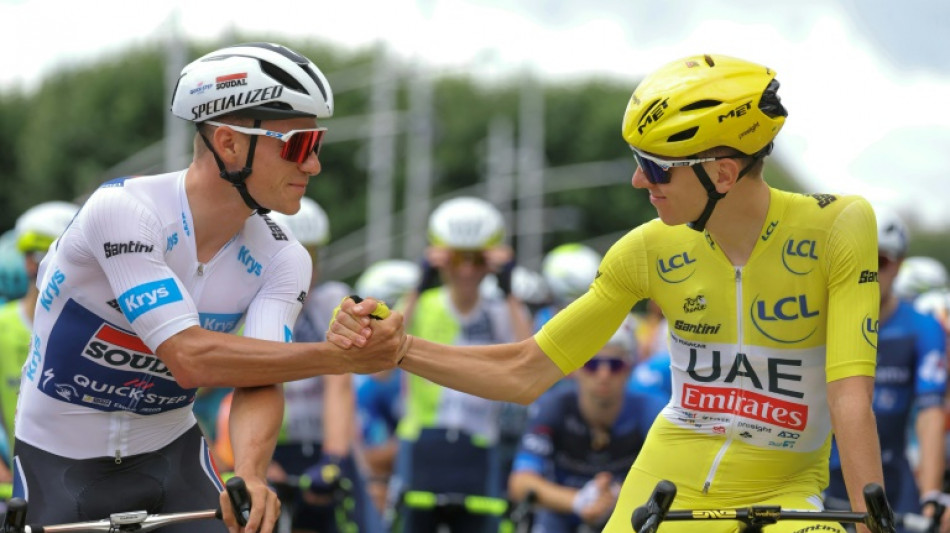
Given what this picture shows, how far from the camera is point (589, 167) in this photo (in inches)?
2862

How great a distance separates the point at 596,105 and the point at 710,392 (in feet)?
249

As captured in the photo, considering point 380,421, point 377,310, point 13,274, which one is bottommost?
point 380,421

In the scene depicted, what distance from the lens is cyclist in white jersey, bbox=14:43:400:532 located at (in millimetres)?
5676

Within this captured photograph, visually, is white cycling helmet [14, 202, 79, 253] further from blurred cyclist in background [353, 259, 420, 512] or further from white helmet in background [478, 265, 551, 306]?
white helmet in background [478, 265, 551, 306]

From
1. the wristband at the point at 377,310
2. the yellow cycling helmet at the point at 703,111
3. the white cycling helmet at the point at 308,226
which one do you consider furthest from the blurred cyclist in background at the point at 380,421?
the yellow cycling helmet at the point at 703,111

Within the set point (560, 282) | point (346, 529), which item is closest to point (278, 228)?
point (346, 529)

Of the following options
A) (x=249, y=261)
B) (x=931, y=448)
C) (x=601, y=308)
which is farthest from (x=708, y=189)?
(x=931, y=448)

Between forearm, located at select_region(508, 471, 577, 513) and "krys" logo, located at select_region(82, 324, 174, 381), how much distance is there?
Answer: 15.1 feet

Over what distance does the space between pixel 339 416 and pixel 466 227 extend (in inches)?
89.1

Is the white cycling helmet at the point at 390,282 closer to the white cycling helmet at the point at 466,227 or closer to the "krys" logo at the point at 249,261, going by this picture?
the white cycling helmet at the point at 466,227

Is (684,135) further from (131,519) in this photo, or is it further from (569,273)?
(569,273)

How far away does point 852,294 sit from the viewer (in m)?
5.36

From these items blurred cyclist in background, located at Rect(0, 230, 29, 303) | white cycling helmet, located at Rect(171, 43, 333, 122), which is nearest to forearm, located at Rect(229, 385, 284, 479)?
white cycling helmet, located at Rect(171, 43, 333, 122)

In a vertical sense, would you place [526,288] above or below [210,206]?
below
